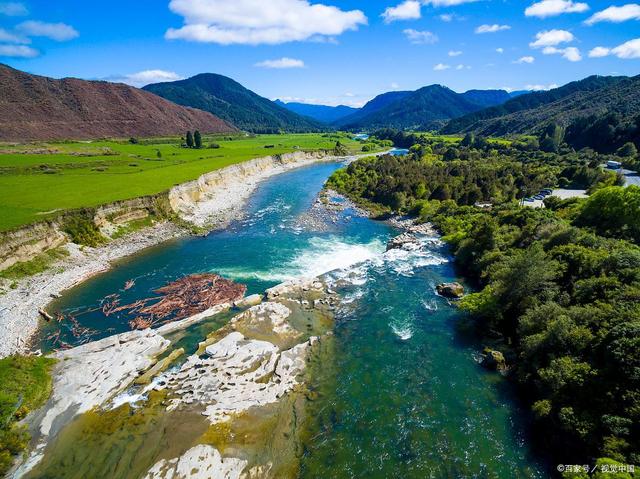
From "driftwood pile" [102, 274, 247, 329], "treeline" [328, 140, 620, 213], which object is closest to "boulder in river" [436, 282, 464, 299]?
"driftwood pile" [102, 274, 247, 329]

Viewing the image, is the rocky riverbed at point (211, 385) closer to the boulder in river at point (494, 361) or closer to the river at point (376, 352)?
the river at point (376, 352)

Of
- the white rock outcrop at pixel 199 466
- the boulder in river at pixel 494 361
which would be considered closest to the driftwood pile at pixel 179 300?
the white rock outcrop at pixel 199 466

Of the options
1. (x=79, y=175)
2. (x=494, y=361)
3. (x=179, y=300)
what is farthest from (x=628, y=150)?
(x=79, y=175)

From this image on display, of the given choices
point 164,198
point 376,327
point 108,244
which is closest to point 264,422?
point 376,327

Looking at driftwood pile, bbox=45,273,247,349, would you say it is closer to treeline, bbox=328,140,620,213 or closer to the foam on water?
the foam on water

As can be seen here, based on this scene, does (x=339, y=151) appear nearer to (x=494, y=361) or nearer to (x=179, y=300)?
(x=179, y=300)

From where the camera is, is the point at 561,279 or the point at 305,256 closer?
the point at 561,279

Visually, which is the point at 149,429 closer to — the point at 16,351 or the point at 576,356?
the point at 16,351
